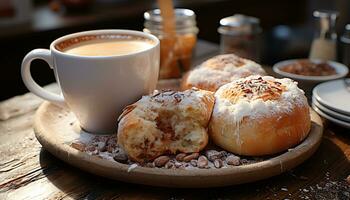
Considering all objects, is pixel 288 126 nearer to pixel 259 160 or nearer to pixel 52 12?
pixel 259 160

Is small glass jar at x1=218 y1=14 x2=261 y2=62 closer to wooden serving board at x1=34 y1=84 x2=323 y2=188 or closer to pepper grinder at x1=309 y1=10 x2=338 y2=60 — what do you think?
pepper grinder at x1=309 y1=10 x2=338 y2=60

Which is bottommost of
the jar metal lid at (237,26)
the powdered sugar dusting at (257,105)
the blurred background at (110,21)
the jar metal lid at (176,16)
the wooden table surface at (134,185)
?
the blurred background at (110,21)

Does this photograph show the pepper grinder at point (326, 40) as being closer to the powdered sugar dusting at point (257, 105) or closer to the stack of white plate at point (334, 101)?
the stack of white plate at point (334, 101)

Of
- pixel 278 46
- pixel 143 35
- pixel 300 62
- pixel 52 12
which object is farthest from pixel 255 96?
pixel 278 46

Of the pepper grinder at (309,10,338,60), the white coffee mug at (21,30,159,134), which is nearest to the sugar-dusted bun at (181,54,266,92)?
the white coffee mug at (21,30,159,134)

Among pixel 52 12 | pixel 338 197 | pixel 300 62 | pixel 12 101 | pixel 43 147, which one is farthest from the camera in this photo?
pixel 52 12

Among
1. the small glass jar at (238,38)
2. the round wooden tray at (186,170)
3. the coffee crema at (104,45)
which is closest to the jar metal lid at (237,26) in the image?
the small glass jar at (238,38)
